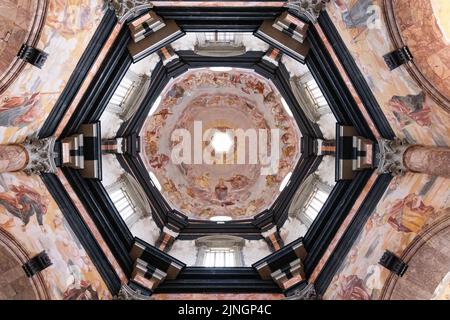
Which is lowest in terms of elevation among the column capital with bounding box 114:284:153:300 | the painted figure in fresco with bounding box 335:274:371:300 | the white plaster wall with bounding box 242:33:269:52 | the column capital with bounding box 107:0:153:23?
the painted figure in fresco with bounding box 335:274:371:300

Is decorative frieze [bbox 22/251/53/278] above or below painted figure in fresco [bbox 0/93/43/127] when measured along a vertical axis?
below

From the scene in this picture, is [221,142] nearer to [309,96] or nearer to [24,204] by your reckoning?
[309,96]

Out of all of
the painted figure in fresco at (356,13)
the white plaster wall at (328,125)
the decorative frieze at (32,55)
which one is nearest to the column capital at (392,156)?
the white plaster wall at (328,125)

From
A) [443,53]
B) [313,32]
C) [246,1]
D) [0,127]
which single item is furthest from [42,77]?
[443,53]

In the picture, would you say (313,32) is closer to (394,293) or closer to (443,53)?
(443,53)

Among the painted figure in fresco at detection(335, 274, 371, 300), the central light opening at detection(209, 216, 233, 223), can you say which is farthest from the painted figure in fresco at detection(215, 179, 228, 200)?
the painted figure in fresco at detection(335, 274, 371, 300)

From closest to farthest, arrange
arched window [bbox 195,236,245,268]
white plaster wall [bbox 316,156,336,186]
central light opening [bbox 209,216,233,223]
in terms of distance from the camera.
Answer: white plaster wall [bbox 316,156,336,186]
arched window [bbox 195,236,245,268]
central light opening [bbox 209,216,233,223]

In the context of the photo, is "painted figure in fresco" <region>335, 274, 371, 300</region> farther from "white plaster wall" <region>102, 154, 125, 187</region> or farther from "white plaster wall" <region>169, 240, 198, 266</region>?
"white plaster wall" <region>102, 154, 125, 187</region>

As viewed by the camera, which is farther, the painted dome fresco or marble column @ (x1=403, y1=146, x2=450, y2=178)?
the painted dome fresco
